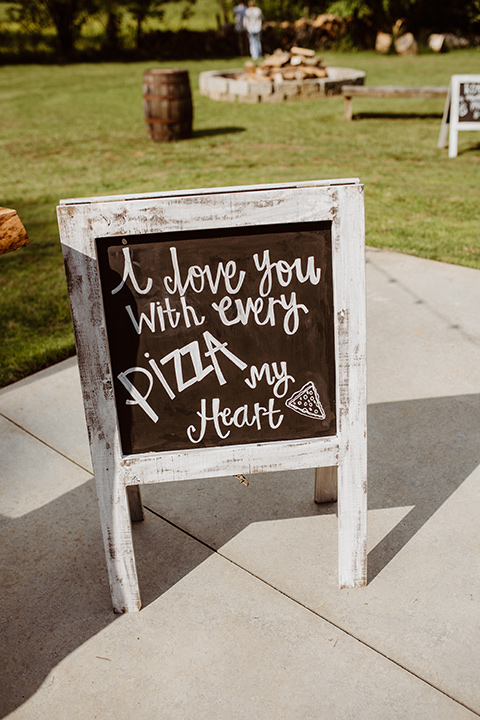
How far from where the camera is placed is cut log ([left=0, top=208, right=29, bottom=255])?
1.51 meters

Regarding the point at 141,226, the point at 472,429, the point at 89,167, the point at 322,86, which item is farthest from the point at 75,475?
the point at 322,86

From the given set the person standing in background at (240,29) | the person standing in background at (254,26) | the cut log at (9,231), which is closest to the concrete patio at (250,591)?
the cut log at (9,231)

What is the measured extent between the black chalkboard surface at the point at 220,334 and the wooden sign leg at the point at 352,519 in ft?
0.50

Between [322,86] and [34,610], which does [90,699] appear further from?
[322,86]

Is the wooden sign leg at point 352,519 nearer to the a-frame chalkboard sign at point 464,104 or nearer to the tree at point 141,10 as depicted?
the a-frame chalkboard sign at point 464,104

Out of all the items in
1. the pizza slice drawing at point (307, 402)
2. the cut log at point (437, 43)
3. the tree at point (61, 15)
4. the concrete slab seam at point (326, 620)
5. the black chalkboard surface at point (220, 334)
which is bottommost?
the concrete slab seam at point (326, 620)

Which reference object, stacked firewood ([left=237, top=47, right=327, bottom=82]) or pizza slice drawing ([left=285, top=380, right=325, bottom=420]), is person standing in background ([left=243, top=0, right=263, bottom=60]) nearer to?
stacked firewood ([left=237, top=47, right=327, bottom=82])

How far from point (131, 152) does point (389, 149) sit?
385 centimetres

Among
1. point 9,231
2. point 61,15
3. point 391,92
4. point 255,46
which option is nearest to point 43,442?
point 9,231

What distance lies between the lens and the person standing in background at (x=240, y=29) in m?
24.4

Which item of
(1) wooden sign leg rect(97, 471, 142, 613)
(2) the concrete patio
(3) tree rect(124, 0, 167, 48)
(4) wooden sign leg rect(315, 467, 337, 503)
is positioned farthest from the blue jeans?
(1) wooden sign leg rect(97, 471, 142, 613)

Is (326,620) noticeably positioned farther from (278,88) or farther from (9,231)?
(278,88)

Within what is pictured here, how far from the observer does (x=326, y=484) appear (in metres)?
2.55

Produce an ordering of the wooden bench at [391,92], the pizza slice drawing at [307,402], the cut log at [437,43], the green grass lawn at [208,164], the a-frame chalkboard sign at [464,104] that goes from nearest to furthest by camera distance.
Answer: the pizza slice drawing at [307,402]
the green grass lawn at [208,164]
the a-frame chalkboard sign at [464,104]
the wooden bench at [391,92]
the cut log at [437,43]
